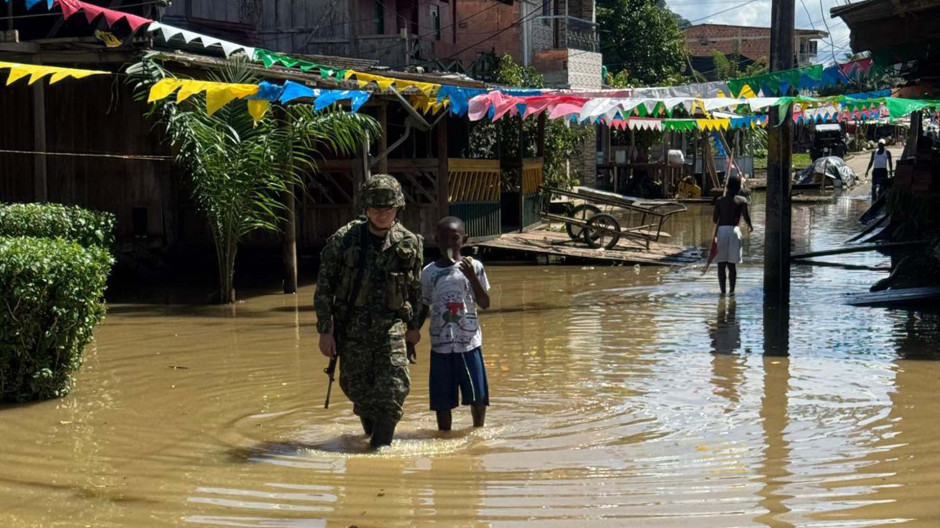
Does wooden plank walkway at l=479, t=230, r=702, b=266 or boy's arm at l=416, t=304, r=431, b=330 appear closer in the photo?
boy's arm at l=416, t=304, r=431, b=330

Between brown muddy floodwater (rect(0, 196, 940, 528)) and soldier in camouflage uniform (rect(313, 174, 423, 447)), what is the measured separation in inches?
16.9

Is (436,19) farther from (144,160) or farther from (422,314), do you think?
(422,314)

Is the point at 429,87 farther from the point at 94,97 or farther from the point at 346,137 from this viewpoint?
the point at 94,97

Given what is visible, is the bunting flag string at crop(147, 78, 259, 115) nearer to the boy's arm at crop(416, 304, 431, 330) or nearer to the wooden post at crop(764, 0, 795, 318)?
the boy's arm at crop(416, 304, 431, 330)

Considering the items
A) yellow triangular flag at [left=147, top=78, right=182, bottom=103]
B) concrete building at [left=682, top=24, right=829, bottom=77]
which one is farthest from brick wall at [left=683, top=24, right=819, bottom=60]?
yellow triangular flag at [left=147, top=78, right=182, bottom=103]

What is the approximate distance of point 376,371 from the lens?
6.77 metres

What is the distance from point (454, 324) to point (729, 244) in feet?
26.5

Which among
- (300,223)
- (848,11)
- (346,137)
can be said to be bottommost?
(300,223)

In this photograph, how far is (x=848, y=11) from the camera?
14297 millimetres

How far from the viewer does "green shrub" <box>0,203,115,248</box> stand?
446 inches

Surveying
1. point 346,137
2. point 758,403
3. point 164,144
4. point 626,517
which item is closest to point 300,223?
point 164,144

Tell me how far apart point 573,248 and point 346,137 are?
21.8 ft

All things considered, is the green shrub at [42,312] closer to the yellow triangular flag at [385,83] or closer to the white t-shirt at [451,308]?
the white t-shirt at [451,308]

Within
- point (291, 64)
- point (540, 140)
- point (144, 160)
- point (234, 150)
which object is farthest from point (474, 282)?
point (540, 140)
